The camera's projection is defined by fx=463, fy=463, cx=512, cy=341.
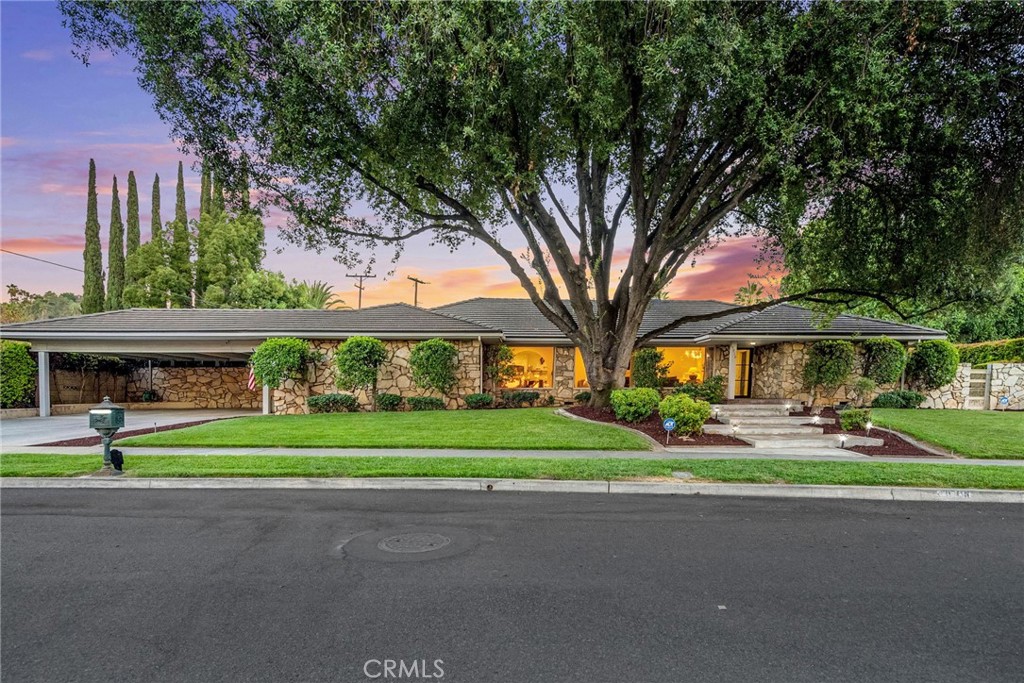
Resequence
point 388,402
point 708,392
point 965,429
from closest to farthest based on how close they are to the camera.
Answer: point 965,429 < point 708,392 < point 388,402

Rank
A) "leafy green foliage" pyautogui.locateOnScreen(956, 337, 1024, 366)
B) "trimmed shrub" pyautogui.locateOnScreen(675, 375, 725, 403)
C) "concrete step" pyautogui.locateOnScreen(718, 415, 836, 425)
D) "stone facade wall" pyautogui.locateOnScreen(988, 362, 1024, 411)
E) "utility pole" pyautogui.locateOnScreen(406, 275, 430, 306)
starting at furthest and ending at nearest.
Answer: "utility pole" pyautogui.locateOnScreen(406, 275, 430, 306)
"leafy green foliage" pyautogui.locateOnScreen(956, 337, 1024, 366)
"stone facade wall" pyautogui.locateOnScreen(988, 362, 1024, 411)
"trimmed shrub" pyautogui.locateOnScreen(675, 375, 725, 403)
"concrete step" pyautogui.locateOnScreen(718, 415, 836, 425)

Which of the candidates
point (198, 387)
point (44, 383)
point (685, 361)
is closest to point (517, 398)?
point (685, 361)

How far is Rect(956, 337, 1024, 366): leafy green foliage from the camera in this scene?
1820 cm

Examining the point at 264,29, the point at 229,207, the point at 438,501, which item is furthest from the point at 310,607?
the point at 229,207

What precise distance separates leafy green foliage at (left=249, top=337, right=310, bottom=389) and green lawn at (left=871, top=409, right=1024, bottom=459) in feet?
56.6

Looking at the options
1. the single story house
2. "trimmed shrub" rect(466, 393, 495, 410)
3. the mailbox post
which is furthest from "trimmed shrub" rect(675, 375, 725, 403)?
Result: the mailbox post

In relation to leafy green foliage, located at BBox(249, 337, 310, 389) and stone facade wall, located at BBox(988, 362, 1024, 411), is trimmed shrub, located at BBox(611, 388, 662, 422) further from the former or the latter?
stone facade wall, located at BBox(988, 362, 1024, 411)

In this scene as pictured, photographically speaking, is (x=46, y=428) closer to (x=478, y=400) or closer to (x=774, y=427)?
(x=478, y=400)

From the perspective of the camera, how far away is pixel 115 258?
32219 millimetres

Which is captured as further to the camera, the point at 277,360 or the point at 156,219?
the point at 156,219

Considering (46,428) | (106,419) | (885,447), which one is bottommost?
(46,428)

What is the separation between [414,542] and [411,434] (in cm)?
612

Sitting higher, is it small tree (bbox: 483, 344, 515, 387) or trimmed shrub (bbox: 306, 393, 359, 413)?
small tree (bbox: 483, 344, 515, 387)

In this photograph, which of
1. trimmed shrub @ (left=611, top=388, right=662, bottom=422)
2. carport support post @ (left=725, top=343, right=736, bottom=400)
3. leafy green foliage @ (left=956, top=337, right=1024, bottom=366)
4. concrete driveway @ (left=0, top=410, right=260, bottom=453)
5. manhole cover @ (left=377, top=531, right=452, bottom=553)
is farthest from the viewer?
leafy green foliage @ (left=956, top=337, right=1024, bottom=366)
